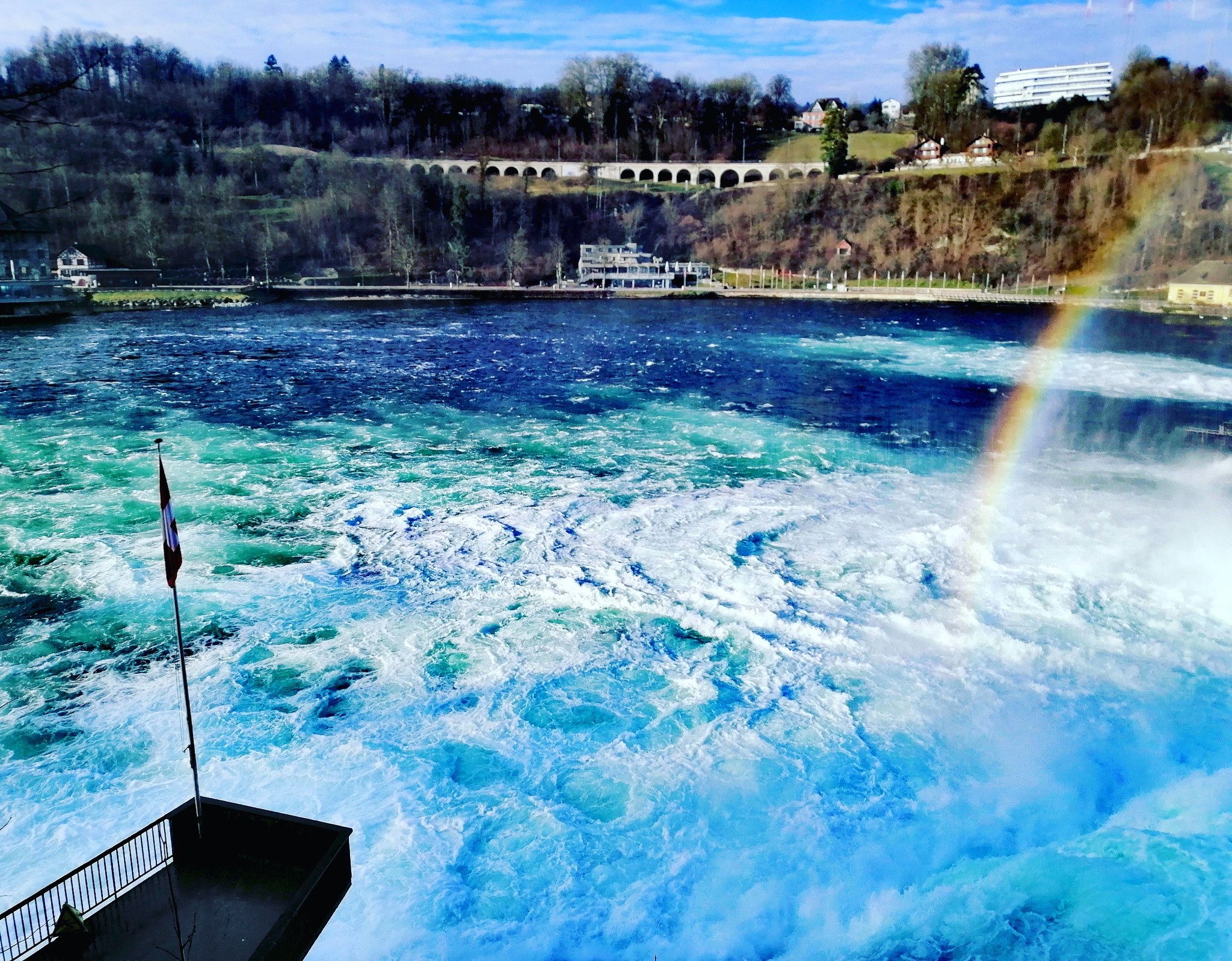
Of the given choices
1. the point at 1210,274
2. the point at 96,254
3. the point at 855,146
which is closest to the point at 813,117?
the point at 855,146

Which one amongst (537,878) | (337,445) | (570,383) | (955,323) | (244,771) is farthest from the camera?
(955,323)

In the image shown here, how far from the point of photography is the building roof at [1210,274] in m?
59.2

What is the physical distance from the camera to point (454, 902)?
763 centimetres

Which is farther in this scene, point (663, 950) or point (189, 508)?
point (189, 508)

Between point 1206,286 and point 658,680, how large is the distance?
65.1m

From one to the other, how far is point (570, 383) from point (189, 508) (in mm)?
17594

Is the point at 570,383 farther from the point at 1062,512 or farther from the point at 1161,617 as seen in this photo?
the point at 1161,617

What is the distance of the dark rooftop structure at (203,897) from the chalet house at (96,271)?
68.1m

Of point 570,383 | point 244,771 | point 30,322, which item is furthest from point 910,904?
point 30,322

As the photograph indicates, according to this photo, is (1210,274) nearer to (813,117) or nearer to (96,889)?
(813,117)

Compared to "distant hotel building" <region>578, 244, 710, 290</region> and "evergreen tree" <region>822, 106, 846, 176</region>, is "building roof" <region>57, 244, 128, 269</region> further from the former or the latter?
"evergreen tree" <region>822, 106, 846, 176</region>

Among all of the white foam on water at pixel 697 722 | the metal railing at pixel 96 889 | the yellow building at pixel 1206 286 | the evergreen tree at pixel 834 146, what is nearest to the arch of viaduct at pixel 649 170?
the evergreen tree at pixel 834 146

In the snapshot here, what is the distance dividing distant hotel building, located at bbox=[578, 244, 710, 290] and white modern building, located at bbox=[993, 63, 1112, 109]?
136 ft

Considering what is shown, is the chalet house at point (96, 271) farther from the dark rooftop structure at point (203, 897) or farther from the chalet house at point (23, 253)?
the dark rooftop structure at point (203, 897)
